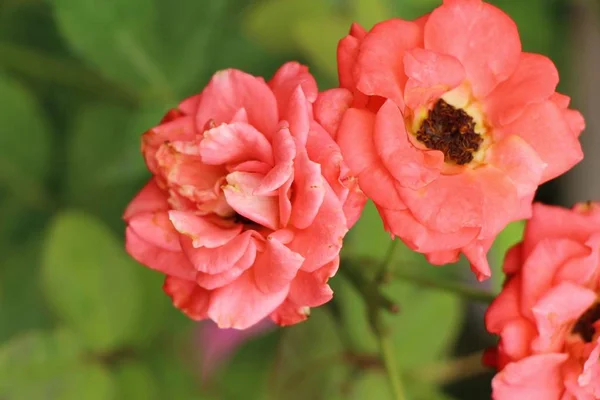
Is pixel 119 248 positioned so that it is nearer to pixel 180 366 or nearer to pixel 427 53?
pixel 180 366

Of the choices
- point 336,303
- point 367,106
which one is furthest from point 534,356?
point 336,303

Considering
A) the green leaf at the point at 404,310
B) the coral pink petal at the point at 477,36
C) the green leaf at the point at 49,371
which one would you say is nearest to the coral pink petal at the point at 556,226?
the coral pink petal at the point at 477,36

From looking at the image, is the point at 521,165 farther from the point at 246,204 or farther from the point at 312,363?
the point at 312,363

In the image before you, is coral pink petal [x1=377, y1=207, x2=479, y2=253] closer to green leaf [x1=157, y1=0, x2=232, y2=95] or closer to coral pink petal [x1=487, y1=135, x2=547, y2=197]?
coral pink petal [x1=487, y1=135, x2=547, y2=197]

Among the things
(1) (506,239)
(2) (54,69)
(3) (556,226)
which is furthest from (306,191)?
(2) (54,69)

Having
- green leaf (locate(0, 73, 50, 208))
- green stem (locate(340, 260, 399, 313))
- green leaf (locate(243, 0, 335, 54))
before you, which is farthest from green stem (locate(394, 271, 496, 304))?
green leaf (locate(0, 73, 50, 208))

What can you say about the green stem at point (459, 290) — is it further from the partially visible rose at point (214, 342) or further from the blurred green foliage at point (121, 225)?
the partially visible rose at point (214, 342)
